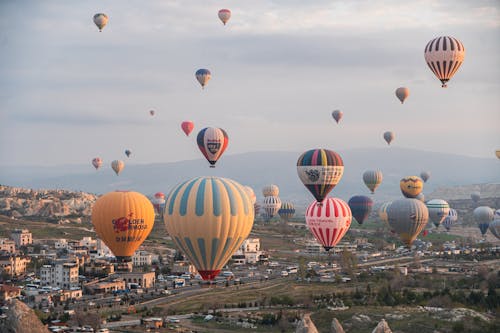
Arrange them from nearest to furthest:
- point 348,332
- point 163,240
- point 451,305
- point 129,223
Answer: point 348,332 → point 451,305 → point 129,223 → point 163,240

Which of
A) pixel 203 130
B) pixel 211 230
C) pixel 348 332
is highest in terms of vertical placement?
pixel 203 130

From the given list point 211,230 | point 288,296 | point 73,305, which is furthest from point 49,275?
point 211,230

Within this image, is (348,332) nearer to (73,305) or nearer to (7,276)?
(73,305)

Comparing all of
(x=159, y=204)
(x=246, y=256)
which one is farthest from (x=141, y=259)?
(x=159, y=204)

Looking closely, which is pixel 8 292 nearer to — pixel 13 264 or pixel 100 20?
pixel 13 264

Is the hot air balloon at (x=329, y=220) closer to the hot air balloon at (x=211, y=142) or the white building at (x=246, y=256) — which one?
the hot air balloon at (x=211, y=142)

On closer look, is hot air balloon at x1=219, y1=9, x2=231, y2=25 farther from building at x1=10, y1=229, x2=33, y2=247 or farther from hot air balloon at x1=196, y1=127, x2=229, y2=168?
building at x1=10, y1=229, x2=33, y2=247

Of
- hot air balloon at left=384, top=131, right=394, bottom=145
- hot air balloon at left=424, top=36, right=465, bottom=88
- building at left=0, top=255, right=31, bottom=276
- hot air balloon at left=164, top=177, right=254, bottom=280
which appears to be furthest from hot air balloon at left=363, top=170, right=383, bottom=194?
hot air balloon at left=164, top=177, right=254, bottom=280
